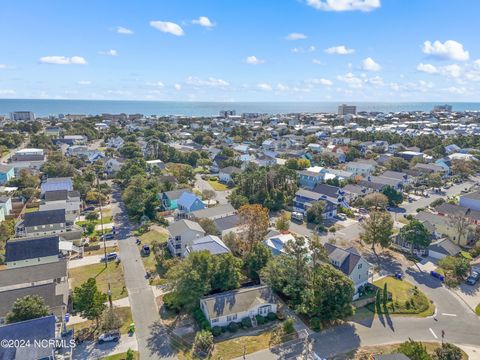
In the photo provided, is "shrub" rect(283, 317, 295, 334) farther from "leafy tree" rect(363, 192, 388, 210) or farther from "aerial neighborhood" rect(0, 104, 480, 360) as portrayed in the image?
"leafy tree" rect(363, 192, 388, 210)

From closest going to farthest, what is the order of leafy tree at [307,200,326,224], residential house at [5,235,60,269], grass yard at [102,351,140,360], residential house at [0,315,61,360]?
residential house at [0,315,61,360] < grass yard at [102,351,140,360] < residential house at [5,235,60,269] < leafy tree at [307,200,326,224]

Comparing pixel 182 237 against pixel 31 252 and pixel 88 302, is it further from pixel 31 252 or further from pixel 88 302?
pixel 31 252

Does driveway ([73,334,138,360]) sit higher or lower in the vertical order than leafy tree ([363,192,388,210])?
lower

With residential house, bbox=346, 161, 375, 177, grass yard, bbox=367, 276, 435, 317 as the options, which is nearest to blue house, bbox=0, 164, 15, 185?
grass yard, bbox=367, 276, 435, 317

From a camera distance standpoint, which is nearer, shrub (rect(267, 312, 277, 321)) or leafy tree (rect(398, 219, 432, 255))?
shrub (rect(267, 312, 277, 321))

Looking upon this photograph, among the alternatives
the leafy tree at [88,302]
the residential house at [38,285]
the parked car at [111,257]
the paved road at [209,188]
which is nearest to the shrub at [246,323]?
the leafy tree at [88,302]
